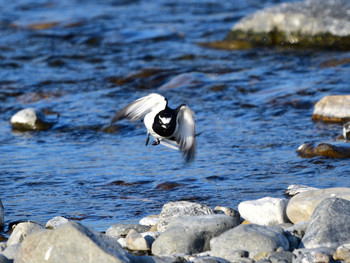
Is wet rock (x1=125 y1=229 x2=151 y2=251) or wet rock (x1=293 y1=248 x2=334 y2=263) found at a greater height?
wet rock (x1=293 y1=248 x2=334 y2=263)

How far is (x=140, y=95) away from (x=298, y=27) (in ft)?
13.4

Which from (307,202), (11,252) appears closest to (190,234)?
(307,202)

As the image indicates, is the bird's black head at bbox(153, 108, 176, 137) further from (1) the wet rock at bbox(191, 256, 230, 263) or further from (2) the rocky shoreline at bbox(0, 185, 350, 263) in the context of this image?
(1) the wet rock at bbox(191, 256, 230, 263)

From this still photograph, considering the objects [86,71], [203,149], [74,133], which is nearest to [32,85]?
[86,71]

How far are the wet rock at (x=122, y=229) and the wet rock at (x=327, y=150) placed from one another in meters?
2.50

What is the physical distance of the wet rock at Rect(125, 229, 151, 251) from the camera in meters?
4.30

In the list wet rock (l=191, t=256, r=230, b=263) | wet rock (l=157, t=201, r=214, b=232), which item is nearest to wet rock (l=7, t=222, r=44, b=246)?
wet rock (l=157, t=201, r=214, b=232)

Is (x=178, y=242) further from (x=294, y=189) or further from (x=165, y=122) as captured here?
(x=294, y=189)

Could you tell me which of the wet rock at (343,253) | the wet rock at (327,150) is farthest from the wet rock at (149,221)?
the wet rock at (327,150)

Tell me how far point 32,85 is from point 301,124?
4807mm

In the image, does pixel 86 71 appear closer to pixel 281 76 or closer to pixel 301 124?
pixel 281 76

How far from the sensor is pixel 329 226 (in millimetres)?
4027

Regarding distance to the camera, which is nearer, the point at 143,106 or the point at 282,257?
the point at 282,257

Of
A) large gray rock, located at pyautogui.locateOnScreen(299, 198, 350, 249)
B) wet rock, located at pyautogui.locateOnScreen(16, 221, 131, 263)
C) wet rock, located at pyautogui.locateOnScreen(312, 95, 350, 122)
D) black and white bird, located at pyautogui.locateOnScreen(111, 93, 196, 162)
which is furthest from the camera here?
wet rock, located at pyautogui.locateOnScreen(312, 95, 350, 122)
